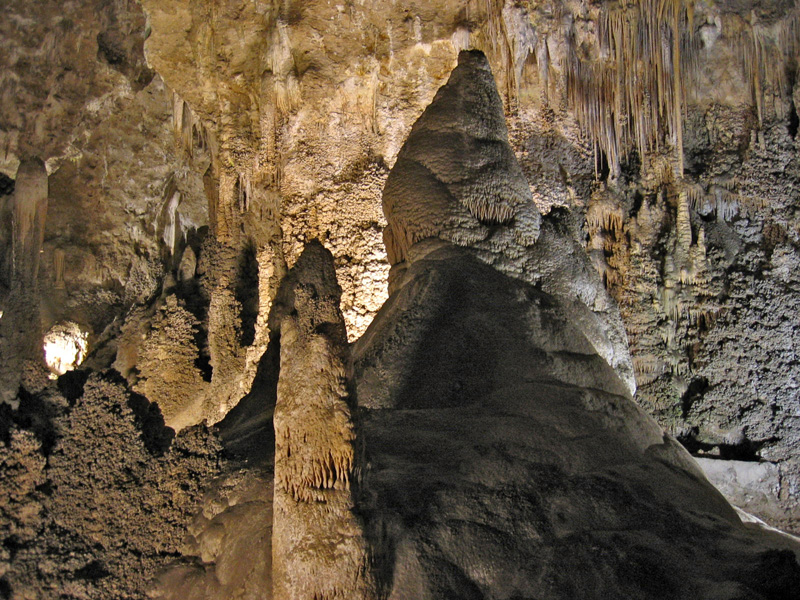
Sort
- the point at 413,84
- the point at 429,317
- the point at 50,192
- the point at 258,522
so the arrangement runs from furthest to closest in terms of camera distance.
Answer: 1. the point at 50,192
2. the point at 413,84
3. the point at 429,317
4. the point at 258,522

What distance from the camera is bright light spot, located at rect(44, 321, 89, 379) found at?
16594 millimetres

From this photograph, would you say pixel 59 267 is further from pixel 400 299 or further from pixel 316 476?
pixel 316 476

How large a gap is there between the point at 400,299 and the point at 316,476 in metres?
2.80

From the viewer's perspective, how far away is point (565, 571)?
16.3ft

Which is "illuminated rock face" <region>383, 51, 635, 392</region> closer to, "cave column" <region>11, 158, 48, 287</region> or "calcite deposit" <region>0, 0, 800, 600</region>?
"calcite deposit" <region>0, 0, 800, 600</region>

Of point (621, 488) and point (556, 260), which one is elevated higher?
point (556, 260)

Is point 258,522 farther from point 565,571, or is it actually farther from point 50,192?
point 50,192

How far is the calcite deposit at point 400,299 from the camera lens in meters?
5.14

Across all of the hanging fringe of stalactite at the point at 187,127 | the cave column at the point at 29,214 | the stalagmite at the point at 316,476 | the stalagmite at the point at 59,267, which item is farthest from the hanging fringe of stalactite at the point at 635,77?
the stalagmite at the point at 59,267

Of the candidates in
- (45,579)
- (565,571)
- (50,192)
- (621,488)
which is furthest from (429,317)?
(50,192)

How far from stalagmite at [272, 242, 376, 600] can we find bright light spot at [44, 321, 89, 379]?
12.8 m

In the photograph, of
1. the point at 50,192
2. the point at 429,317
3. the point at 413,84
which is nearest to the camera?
the point at 429,317

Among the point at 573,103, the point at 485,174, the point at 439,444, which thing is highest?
the point at 573,103

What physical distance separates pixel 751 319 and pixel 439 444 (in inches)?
338
